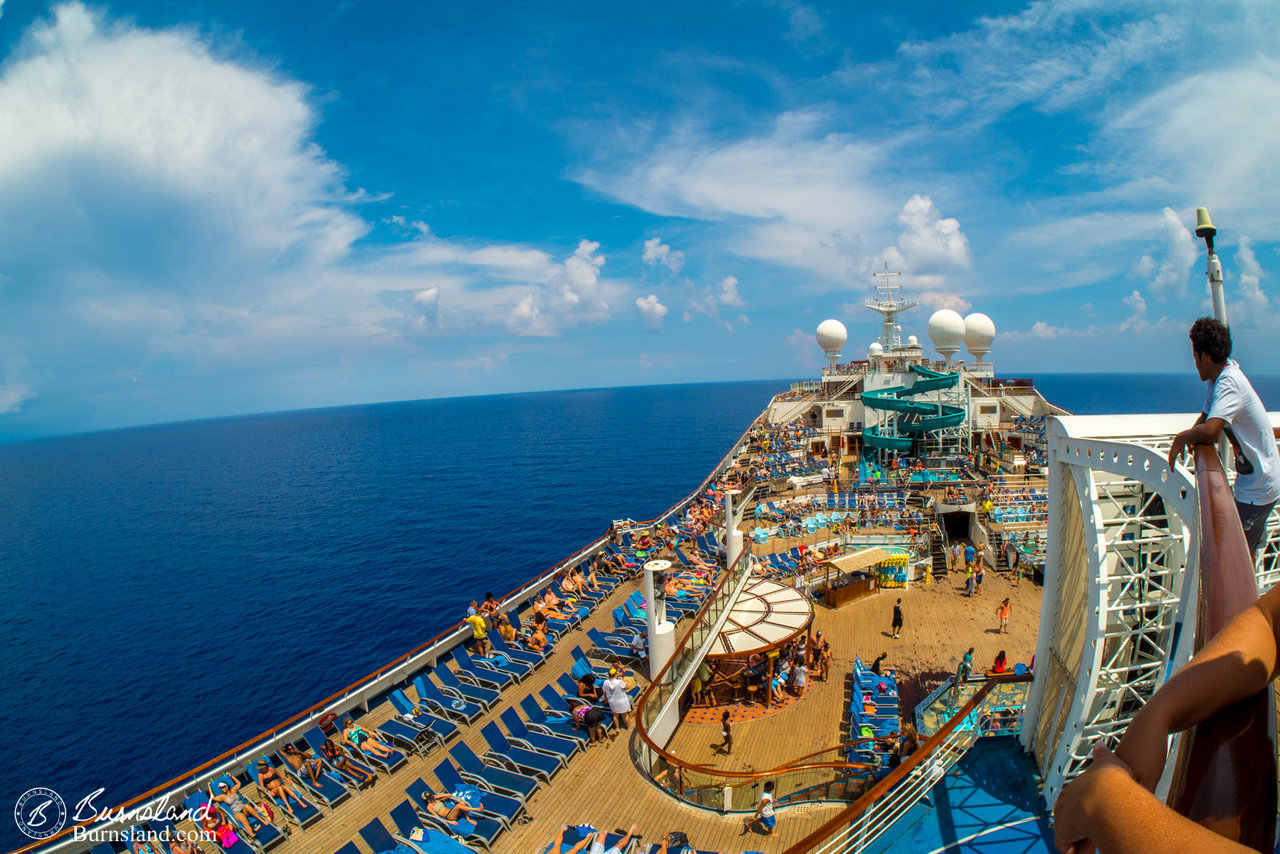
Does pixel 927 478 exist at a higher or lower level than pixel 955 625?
higher

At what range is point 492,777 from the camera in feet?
32.5

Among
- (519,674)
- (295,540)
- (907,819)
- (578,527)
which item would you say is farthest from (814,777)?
(295,540)

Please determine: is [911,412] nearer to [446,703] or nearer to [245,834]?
[446,703]

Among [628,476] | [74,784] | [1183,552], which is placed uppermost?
[1183,552]

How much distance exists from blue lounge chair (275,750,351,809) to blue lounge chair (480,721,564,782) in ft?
8.36

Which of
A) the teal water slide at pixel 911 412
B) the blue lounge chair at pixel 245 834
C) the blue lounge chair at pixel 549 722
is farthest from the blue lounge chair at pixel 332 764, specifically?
the teal water slide at pixel 911 412

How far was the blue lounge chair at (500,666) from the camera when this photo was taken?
13.6m

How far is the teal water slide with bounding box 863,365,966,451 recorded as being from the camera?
34.2m

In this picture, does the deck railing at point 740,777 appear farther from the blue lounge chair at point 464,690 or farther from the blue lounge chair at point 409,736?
the blue lounge chair at point 409,736

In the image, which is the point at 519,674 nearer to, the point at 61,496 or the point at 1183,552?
the point at 1183,552

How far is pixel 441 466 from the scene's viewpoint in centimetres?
8044

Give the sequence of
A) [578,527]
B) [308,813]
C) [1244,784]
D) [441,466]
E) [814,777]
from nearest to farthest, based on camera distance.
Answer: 1. [1244,784]
2. [814,777]
3. [308,813]
4. [578,527]
5. [441,466]

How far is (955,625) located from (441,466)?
73785 millimetres

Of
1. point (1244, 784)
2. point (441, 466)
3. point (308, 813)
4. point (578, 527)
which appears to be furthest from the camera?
point (441, 466)
